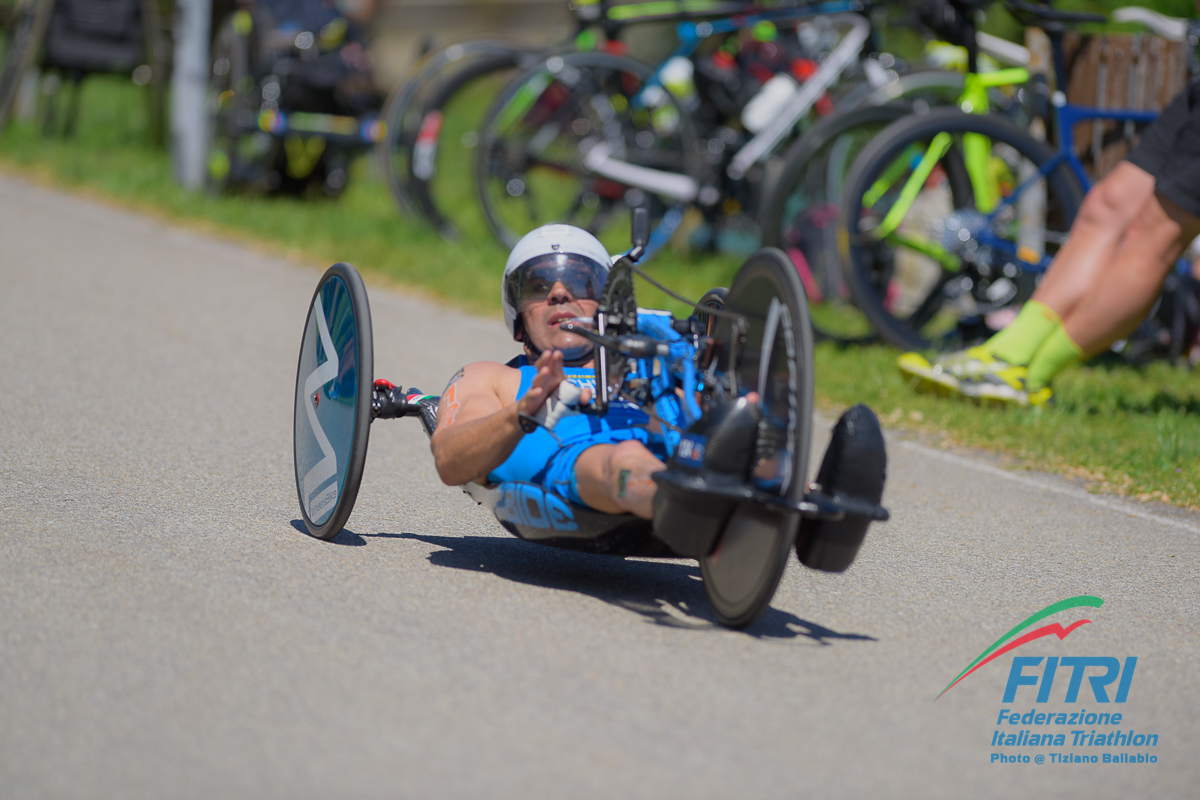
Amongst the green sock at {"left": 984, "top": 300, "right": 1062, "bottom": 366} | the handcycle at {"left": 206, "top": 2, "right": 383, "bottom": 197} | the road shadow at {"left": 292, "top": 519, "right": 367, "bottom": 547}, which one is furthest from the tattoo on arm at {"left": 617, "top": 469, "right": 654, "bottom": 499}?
the handcycle at {"left": 206, "top": 2, "right": 383, "bottom": 197}

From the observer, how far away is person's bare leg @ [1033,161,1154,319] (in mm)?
5668

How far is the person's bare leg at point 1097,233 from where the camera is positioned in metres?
5.67

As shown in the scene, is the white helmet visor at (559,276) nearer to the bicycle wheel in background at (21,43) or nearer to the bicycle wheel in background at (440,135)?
the bicycle wheel in background at (440,135)

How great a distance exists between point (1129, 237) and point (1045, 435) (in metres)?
0.90

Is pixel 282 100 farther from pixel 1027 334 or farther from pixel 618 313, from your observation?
pixel 618 313

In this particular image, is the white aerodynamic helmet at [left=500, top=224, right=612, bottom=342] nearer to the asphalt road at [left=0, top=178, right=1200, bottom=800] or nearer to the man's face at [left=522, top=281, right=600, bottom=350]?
the man's face at [left=522, top=281, right=600, bottom=350]

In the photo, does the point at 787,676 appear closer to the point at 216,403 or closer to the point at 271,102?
the point at 216,403

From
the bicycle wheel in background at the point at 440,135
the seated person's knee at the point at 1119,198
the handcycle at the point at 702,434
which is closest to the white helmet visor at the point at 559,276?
the handcycle at the point at 702,434

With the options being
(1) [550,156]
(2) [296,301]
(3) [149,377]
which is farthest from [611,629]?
(1) [550,156]

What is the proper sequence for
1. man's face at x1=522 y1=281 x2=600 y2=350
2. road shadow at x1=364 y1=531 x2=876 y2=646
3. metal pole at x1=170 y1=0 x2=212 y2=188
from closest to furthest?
road shadow at x1=364 y1=531 x2=876 y2=646, man's face at x1=522 y1=281 x2=600 y2=350, metal pole at x1=170 y1=0 x2=212 y2=188

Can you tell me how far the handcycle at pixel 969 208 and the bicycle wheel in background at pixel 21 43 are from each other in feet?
29.3

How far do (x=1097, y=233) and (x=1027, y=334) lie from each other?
1.68 ft

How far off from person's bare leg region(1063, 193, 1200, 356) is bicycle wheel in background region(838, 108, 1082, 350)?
0.92 meters

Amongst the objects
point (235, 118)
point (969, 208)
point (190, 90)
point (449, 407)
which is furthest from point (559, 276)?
point (190, 90)
